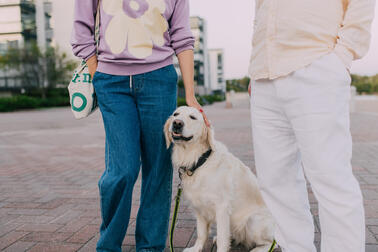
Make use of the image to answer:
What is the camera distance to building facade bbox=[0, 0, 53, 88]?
44.0m

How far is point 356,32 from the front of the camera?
1695 millimetres

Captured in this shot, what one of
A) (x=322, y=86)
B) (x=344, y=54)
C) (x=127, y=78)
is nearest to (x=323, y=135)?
(x=322, y=86)

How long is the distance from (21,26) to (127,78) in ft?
163

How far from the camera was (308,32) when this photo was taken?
1.78 m

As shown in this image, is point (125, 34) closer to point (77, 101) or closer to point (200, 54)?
point (77, 101)

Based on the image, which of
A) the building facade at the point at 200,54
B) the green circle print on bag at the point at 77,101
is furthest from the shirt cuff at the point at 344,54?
the building facade at the point at 200,54

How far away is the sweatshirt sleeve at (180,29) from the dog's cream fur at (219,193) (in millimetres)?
451

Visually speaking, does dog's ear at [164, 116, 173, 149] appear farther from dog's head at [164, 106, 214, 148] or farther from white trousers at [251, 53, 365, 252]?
white trousers at [251, 53, 365, 252]

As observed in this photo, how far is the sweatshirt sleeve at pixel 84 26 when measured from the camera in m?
2.37

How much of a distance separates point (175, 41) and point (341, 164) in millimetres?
1377

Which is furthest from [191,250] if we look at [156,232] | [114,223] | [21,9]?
[21,9]

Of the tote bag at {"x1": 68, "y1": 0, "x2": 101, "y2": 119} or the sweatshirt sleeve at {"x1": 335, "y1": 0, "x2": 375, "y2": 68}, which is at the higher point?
the sweatshirt sleeve at {"x1": 335, "y1": 0, "x2": 375, "y2": 68}

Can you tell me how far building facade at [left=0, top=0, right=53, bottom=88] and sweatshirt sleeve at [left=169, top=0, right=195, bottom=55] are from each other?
43.2 m

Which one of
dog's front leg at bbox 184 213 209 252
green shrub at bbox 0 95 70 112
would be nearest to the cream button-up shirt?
dog's front leg at bbox 184 213 209 252
